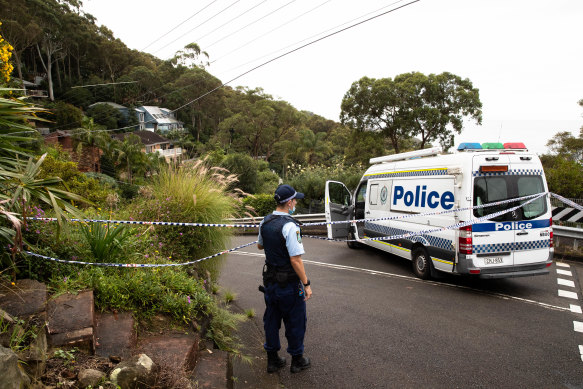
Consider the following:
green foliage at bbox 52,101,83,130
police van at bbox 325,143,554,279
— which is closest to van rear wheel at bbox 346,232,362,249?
police van at bbox 325,143,554,279

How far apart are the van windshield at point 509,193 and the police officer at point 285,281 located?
411 centimetres

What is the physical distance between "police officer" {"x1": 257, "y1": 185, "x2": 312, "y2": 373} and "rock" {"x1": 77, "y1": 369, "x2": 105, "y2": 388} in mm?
1781

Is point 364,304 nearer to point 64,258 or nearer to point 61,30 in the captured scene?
point 64,258

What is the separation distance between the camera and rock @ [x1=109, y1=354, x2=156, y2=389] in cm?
265

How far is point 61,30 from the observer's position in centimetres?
4925

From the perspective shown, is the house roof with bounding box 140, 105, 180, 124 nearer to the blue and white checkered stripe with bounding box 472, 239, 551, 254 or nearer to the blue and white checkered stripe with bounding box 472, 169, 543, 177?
the blue and white checkered stripe with bounding box 472, 169, 543, 177

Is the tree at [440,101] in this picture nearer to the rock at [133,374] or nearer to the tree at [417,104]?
the tree at [417,104]

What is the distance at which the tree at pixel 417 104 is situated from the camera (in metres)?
29.9

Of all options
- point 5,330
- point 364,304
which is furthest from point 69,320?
point 364,304

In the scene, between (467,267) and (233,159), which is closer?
(467,267)

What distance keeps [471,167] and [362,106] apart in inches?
1039

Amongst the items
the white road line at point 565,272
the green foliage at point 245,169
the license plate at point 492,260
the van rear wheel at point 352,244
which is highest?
the green foliage at point 245,169

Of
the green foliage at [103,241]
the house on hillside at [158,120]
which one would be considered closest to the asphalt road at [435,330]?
the green foliage at [103,241]

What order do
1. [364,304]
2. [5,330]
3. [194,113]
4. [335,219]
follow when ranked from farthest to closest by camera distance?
1. [194,113]
2. [335,219]
3. [364,304]
4. [5,330]
